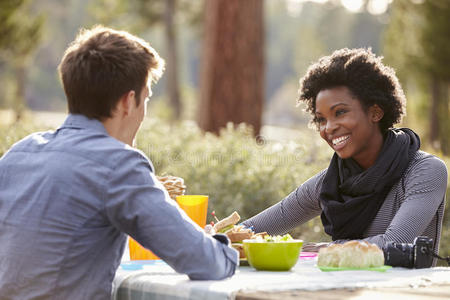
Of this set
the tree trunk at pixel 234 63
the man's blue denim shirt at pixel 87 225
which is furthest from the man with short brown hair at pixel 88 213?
the tree trunk at pixel 234 63

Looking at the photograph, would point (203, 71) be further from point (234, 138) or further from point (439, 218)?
point (439, 218)

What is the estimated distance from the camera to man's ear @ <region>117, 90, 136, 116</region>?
2.21m

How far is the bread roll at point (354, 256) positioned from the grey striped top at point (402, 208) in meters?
0.38

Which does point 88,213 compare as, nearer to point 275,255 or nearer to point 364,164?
point 275,255

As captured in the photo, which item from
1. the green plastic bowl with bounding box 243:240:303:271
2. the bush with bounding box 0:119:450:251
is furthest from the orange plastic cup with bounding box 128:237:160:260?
the bush with bounding box 0:119:450:251

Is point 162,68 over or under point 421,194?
over

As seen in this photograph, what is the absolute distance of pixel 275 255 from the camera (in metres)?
2.29

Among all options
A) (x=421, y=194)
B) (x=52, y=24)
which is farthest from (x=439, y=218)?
(x=52, y=24)

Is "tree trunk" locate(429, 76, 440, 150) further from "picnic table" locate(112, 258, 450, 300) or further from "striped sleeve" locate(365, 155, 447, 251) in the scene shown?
"picnic table" locate(112, 258, 450, 300)

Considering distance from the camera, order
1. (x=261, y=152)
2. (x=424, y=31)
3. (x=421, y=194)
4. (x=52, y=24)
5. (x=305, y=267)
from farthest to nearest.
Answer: (x=52, y=24), (x=424, y=31), (x=261, y=152), (x=421, y=194), (x=305, y=267)

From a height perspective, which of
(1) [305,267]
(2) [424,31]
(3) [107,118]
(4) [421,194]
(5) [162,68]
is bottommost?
(1) [305,267]

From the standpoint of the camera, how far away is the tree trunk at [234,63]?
29.3 feet

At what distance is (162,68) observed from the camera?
7.66 ft

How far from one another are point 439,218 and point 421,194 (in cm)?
21
